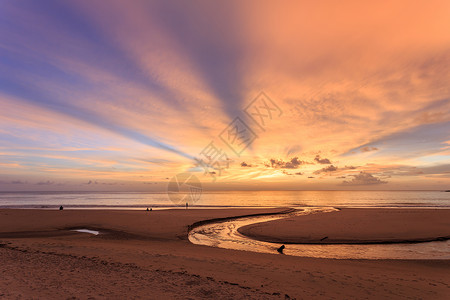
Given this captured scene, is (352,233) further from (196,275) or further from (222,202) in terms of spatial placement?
(222,202)

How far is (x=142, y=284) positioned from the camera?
9.20 metres

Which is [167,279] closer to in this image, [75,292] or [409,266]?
[75,292]

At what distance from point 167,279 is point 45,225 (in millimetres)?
25963

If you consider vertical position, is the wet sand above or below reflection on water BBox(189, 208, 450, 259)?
above

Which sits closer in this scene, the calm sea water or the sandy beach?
the sandy beach

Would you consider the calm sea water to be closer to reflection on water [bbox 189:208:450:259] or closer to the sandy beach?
reflection on water [bbox 189:208:450:259]

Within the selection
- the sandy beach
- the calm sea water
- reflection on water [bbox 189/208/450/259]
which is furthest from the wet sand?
the calm sea water

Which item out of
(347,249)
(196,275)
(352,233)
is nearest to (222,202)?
(352,233)

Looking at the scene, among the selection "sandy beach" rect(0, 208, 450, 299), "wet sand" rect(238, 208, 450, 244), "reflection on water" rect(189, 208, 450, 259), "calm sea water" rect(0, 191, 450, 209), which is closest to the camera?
"sandy beach" rect(0, 208, 450, 299)

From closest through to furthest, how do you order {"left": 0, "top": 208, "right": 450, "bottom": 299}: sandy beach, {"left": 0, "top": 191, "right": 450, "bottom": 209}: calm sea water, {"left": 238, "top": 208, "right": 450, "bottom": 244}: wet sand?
{"left": 0, "top": 208, "right": 450, "bottom": 299}: sandy beach
{"left": 238, "top": 208, "right": 450, "bottom": 244}: wet sand
{"left": 0, "top": 191, "right": 450, "bottom": 209}: calm sea water

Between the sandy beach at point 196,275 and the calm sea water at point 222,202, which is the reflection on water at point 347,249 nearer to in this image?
the sandy beach at point 196,275

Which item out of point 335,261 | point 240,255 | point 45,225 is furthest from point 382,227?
point 45,225

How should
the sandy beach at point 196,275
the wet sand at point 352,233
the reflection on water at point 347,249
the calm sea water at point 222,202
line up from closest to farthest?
the sandy beach at point 196,275, the reflection on water at point 347,249, the wet sand at point 352,233, the calm sea water at point 222,202

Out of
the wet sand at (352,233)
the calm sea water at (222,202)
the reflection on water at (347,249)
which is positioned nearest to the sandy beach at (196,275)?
the reflection on water at (347,249)
